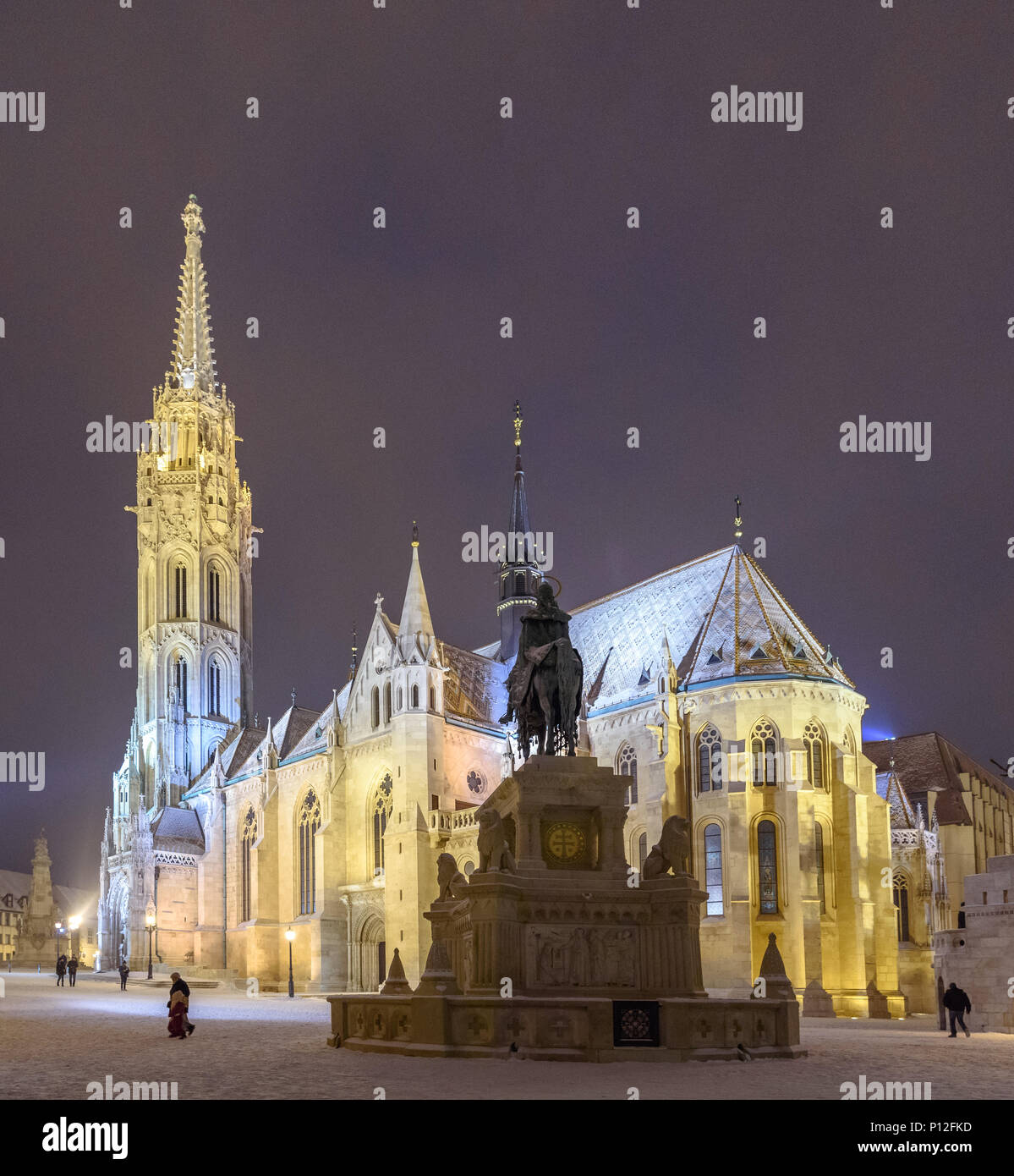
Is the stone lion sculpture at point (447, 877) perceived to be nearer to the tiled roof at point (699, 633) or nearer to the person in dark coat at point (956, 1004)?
the person in dark coat at point (956, 1004)

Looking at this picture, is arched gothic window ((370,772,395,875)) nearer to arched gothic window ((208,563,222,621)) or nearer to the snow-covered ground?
the snow-covered ground

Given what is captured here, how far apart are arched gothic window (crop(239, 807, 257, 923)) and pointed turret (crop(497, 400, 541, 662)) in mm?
17474

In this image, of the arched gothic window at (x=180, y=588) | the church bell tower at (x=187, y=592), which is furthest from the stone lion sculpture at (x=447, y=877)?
the arched gothic window at (x=180, y=588)

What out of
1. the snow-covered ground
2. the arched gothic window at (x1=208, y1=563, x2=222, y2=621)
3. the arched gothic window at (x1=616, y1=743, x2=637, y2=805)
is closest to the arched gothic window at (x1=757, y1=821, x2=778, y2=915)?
the arched gothic window at (x1=616, y1=743, x2=637, y2=805)

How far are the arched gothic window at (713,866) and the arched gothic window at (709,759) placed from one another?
1605mm

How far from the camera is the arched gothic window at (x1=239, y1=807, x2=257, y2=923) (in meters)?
72.1

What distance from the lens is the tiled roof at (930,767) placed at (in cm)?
6750

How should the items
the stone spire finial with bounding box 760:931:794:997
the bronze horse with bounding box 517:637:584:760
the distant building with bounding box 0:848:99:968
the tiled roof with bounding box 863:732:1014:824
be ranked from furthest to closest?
the distant building with bounding box 0:848:99:968 → the tiled roof with bounding box 863:732:1014:824 → the bronze horse with bounding box 517:637:584:760 → the stone spire finial with bounding box 760:931:794:997

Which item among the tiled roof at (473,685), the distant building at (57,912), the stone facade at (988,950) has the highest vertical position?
the tiled roof at (473,685)

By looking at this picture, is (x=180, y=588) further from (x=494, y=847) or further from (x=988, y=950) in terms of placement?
(x=494, y=847)

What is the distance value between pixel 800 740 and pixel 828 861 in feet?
14.9

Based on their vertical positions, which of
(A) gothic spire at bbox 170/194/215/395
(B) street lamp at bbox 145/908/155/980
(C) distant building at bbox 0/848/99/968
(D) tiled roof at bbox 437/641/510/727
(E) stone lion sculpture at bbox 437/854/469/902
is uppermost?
(A) gothic spire at bbox 170/194/215/395

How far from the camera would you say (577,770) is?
21531mm

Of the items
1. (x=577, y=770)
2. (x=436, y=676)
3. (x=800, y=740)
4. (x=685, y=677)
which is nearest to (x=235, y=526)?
(x=436, y=676)
